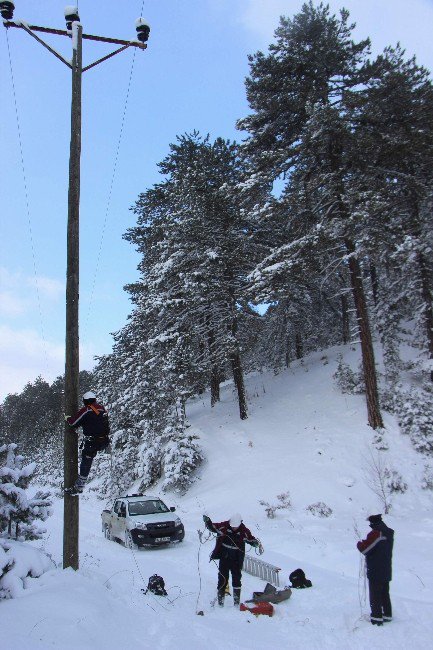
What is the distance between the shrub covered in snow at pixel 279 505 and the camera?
1572cm

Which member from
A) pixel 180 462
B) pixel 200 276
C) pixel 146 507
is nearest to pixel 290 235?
pixel 200 276

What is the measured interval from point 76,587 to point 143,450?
17.0 meters

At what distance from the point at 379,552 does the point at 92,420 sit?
4.80 m

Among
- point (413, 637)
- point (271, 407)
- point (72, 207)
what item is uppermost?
point (72, 207)

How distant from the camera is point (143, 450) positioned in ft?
75.8

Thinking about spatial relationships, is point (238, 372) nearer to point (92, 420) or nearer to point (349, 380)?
point (349, 380)

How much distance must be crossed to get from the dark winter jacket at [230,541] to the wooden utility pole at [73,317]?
245cm

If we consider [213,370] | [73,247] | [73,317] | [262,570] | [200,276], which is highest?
[200,276]

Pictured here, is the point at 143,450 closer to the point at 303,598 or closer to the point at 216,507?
the point at 216,507

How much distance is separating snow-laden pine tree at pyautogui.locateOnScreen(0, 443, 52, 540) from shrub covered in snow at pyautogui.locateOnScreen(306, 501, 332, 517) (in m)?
10.6

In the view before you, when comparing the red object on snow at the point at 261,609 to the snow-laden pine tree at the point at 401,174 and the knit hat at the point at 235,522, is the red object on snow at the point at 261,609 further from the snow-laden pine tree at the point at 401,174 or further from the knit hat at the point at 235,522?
the snow-laden pine tree at the point at 401,174

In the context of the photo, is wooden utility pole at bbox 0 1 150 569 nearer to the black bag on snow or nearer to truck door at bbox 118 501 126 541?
the black bag on snow

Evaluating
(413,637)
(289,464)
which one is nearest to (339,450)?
(289,464)

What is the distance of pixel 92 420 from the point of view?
693 centimetres
